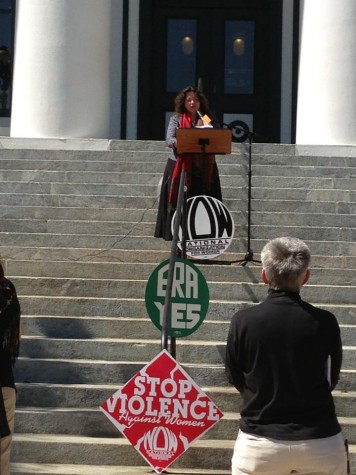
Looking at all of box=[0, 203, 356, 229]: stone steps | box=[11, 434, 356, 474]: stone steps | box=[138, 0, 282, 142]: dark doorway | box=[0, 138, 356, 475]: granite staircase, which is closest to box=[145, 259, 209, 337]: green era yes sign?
box=[0, 138, 356, 475]: granite staircase

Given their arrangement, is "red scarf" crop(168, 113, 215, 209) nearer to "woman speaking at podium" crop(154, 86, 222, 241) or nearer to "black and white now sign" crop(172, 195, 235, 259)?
"woman speaking at podium" crop(154, 86, 222, 241)

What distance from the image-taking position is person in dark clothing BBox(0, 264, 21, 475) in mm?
6086

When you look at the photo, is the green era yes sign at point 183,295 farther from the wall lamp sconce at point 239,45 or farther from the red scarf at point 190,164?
the wall lamp sconce at point 239,45

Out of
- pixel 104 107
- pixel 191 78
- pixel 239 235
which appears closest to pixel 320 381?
pixel 239 235

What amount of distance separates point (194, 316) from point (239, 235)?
355 cm

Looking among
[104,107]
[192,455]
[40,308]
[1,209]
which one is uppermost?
[104,107]

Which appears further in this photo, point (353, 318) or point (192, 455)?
point (353, 318)

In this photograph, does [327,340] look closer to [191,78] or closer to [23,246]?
[23,246]

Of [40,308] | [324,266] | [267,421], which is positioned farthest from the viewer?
[324,266]

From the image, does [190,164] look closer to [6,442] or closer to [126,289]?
[126,289]

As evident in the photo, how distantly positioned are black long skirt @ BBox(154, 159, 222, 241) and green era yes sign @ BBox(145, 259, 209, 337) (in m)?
2.85

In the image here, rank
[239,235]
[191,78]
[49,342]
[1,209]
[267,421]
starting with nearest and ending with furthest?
[267,421]
[49,342]
[239,235]
[1,209]
[191,78]

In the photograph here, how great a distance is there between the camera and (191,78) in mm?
18453

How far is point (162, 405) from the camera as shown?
21.0 ft
